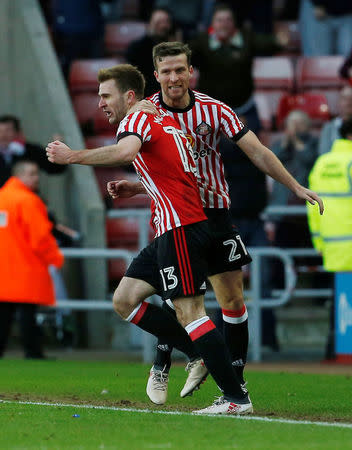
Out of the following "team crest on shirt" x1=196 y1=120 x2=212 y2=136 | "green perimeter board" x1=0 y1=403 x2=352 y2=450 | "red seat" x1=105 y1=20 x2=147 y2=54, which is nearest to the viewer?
"green perimeter board" x1=0 y1=403 x2=352 y2=450

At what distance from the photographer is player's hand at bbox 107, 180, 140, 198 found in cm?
760

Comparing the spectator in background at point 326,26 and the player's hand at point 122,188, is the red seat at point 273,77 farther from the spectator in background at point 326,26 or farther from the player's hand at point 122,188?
the player's hand at point 122,188

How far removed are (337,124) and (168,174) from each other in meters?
5.78

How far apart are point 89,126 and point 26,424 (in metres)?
9.04

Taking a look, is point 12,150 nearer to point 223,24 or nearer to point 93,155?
point 223,24

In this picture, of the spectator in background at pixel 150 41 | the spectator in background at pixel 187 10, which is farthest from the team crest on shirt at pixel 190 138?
the spectator in background at pixel 187 10

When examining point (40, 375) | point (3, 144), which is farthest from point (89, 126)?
point (40, 375)

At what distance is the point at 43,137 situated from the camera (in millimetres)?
14758

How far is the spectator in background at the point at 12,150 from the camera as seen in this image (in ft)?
43.3

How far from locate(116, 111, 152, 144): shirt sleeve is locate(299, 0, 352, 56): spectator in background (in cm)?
916

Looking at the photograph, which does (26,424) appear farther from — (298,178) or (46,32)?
(46,32)

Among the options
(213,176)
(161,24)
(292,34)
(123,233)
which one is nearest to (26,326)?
(123,233)

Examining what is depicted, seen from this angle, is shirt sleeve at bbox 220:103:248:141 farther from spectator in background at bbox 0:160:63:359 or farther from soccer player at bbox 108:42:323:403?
spectator in background at bbox 0:160:63:359

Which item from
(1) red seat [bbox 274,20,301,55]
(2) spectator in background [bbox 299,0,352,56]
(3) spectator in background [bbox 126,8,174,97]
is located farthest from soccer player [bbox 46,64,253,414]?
(1) red seat [bbox 274,20,301,55]
